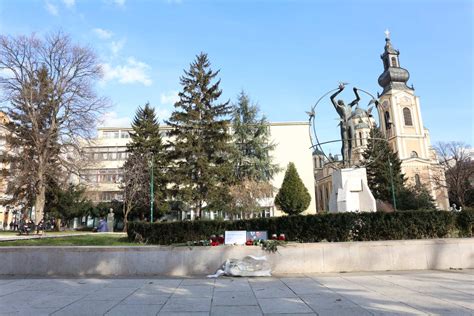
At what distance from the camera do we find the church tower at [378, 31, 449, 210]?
69.9 metres

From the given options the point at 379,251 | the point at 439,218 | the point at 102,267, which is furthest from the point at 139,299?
the point at 439,218

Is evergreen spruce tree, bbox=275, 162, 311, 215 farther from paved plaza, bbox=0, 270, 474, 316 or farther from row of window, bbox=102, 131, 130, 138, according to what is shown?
row of window, bbox=102, 131, 130, 138

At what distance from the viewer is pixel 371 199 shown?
13.5 m

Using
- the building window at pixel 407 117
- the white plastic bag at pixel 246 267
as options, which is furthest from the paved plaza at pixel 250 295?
the building window at pixel 407 117

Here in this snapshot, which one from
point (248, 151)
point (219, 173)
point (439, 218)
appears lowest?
point (439, 218)

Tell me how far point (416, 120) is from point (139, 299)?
270 feet

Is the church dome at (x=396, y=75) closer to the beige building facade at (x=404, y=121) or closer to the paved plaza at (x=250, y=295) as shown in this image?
the beige building facade at (x=404, y=121)

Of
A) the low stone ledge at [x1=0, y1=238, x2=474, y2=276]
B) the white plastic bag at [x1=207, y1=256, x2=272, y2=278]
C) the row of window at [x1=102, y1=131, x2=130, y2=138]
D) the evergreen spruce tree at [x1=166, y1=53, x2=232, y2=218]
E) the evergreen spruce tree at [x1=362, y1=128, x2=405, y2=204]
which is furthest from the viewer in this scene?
the row of window at [x1=102, y1=131, x2=130, y2=138]

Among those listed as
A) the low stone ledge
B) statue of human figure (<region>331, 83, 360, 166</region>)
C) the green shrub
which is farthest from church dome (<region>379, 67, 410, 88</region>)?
the low stone ledge

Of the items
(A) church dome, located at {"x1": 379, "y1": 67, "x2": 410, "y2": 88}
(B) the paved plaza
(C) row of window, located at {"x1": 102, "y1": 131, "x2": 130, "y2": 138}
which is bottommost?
(B) the paved plaza

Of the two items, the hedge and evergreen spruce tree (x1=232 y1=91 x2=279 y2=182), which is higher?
evergreen spruce tree (x1=232 y1=91 x2=279 y2=182)

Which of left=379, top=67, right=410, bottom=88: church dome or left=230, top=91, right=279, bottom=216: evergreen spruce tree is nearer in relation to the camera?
left=230, top=91, right=279, bottom=216: evergreen spruce tree

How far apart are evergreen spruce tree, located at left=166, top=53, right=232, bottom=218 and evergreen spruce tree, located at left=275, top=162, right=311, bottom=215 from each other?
8.80 m

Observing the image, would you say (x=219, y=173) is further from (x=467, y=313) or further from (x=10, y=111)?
(x=467, y=313)
